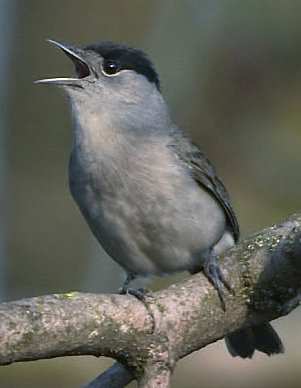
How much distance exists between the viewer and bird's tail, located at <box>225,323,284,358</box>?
6.23 meters

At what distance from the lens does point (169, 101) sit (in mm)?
9234

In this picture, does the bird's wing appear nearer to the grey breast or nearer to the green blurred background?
the grey breast

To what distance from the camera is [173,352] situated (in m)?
4.36

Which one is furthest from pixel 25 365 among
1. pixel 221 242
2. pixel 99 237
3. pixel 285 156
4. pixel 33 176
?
pixel 285 156

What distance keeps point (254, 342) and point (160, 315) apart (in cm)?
195

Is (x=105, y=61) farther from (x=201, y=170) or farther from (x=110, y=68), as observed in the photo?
(x=201, y=170)

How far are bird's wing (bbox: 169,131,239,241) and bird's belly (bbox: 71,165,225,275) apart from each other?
5 centimetres

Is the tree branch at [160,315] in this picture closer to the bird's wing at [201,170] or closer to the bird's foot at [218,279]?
the bird's foot at [218,279]

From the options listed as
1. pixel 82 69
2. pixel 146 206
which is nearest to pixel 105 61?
pixel 82 69

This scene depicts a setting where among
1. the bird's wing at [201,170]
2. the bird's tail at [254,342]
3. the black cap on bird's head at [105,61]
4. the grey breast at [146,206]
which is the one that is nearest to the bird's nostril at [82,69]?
the black cap on bird's head at [105,61]

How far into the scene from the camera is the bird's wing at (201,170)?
21.9ft

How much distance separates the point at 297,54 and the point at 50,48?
79.3 inches

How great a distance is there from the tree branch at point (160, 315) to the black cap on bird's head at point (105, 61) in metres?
2.09

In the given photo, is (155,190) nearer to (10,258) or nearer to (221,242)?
(221,242)
